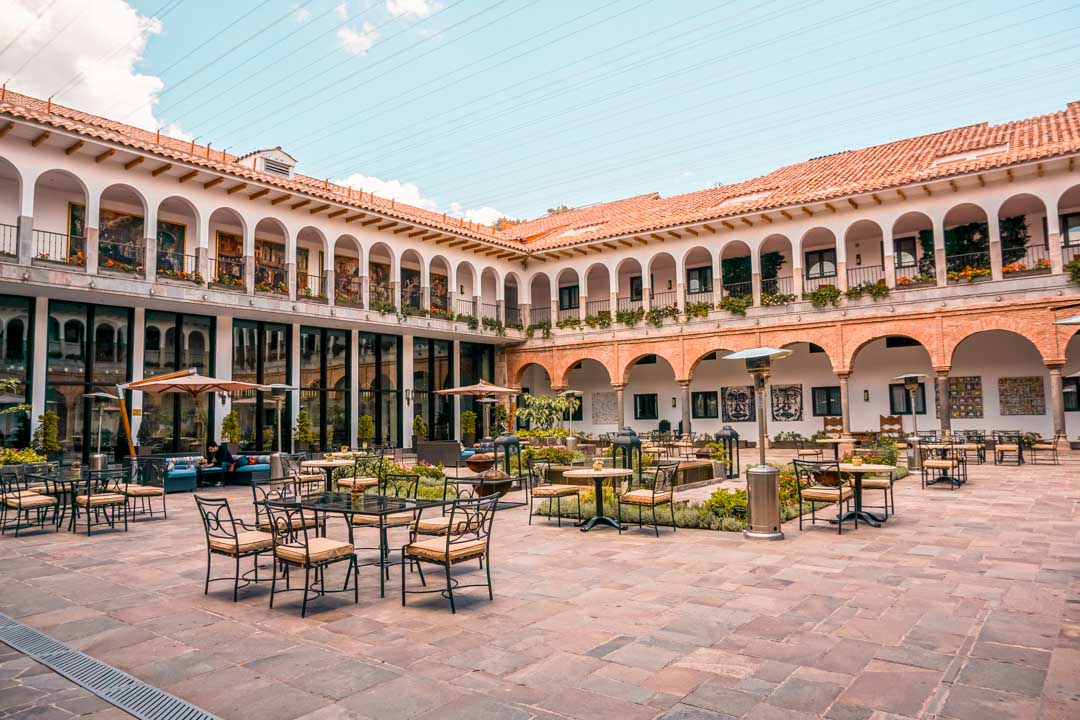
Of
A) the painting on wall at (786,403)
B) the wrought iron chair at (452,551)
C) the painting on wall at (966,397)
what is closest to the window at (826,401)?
the painting on wall at (786,403)

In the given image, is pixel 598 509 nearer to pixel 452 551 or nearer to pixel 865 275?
pixel 452 551

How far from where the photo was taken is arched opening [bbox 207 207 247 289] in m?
19.6

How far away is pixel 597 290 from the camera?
29.3 meters

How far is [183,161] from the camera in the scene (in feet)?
56.7

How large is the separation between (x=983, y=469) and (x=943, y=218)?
7.95 meters

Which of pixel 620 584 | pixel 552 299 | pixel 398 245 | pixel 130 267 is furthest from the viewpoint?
pixel 552 299

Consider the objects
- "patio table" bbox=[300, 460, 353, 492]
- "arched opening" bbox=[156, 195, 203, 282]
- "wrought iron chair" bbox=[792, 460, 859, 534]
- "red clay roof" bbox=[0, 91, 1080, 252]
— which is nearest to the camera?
"wrought iron chair" bbox=[792, 460, 859, 534]

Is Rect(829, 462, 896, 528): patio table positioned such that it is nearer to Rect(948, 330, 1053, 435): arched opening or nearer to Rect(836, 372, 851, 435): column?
Rect(836, 372, 851, 435): column

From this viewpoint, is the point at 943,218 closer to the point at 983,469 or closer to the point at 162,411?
the point at 983,469

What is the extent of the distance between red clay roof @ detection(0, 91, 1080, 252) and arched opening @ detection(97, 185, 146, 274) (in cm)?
165

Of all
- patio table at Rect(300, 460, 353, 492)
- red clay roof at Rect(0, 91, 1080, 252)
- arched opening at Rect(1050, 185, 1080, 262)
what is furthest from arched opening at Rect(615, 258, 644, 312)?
patio table at Rect(300, 460, 353, 492)

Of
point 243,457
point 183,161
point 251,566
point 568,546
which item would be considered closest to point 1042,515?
point 568,546

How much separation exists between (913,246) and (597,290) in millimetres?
11868

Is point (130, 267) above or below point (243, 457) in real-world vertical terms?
above
